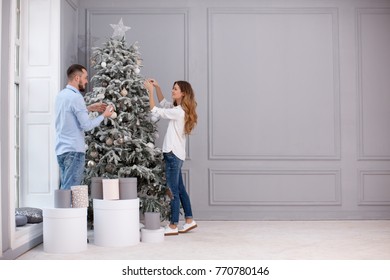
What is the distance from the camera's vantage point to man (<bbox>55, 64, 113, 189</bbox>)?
458 cm

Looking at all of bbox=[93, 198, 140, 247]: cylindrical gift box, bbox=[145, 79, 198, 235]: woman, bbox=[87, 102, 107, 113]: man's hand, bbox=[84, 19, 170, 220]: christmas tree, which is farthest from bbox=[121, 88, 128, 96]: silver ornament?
bbox=[93, 198, 140, 247]: cylindrical gift box

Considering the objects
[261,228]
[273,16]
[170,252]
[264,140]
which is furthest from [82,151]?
[273,16]

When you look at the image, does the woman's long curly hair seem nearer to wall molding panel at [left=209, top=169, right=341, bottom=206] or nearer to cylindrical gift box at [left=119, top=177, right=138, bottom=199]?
cylindrical gift box at [left=119, top=177, right=138, bottom=199]

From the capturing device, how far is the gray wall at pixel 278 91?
6.48 meters

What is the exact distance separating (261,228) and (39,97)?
2.82 metres

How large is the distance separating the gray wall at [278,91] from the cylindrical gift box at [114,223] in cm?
195

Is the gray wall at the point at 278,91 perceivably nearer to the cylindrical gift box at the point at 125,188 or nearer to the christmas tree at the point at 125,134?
the christmas tree at the point at 125,134

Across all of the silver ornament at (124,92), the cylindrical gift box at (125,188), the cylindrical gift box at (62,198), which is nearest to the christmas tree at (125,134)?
the silver ornament at (124,92)

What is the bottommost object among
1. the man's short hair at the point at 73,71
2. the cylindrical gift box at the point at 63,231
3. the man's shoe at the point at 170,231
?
the man's shoe at the point at 170,231

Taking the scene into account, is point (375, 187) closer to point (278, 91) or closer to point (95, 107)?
point (278, 91)

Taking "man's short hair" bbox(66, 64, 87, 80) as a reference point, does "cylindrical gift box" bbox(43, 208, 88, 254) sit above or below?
below

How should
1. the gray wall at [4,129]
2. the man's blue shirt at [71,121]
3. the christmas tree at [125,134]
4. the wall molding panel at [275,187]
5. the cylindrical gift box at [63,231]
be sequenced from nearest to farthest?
the gray wall at [4,129] → the cylindrical gift box at [63,231] → the man's blue shirt at [71,121] → the christmas tree at [125,134] → the wall molding panel at [275,187]

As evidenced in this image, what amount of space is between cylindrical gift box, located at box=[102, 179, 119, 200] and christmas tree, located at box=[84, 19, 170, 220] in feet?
2.06

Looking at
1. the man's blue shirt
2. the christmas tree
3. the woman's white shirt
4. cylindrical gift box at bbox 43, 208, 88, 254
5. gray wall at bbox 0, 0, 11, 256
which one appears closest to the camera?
gray wall at bbox 0, 0, 11, 256
